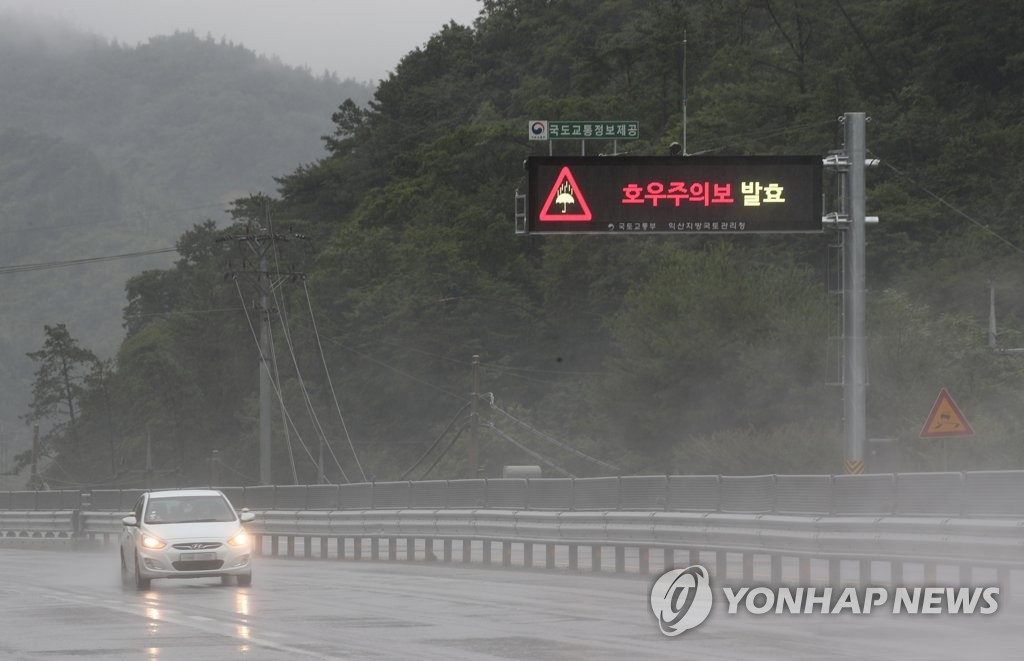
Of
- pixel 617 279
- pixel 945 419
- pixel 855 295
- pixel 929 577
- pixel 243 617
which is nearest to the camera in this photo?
pixel 243 617

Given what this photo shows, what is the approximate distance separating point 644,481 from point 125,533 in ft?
23.9

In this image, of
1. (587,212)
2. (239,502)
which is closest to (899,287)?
(239,502)

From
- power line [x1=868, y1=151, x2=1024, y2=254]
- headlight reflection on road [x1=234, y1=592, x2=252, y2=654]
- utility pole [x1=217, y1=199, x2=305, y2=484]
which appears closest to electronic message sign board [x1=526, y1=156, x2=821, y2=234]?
headlight reflection on road [x1=234, y1=592, x2=252, y2=654]

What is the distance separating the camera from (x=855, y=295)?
104ft

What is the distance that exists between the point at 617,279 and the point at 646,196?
70104 mm

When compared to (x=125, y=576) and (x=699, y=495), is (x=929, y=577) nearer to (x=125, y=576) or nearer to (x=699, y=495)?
(x=699, y=495)

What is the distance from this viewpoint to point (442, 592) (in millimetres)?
22234

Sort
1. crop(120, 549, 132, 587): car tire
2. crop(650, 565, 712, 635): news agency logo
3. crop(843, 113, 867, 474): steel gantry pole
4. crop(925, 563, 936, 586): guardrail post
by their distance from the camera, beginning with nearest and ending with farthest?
crop(650, 565, 712, 635): news agency logo < crop(925, 563, 936, 586): guardrail post < crop(120, 549, 132, 587): car tire < crop(843, 113, 867, 474): steel gantry pole

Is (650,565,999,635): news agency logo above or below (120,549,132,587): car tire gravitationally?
above

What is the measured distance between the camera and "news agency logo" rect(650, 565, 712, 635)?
16777mm

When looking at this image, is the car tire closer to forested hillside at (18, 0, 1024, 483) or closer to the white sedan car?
the white sedan car

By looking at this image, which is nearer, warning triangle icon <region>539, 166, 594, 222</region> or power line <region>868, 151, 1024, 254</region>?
warning triangle icon <region>539, 166, 594, 222</region>

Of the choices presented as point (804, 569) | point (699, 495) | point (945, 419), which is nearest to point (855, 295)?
point (945, 419)

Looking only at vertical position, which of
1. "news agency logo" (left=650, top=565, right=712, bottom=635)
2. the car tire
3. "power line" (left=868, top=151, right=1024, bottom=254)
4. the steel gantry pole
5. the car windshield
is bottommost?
the car tire
